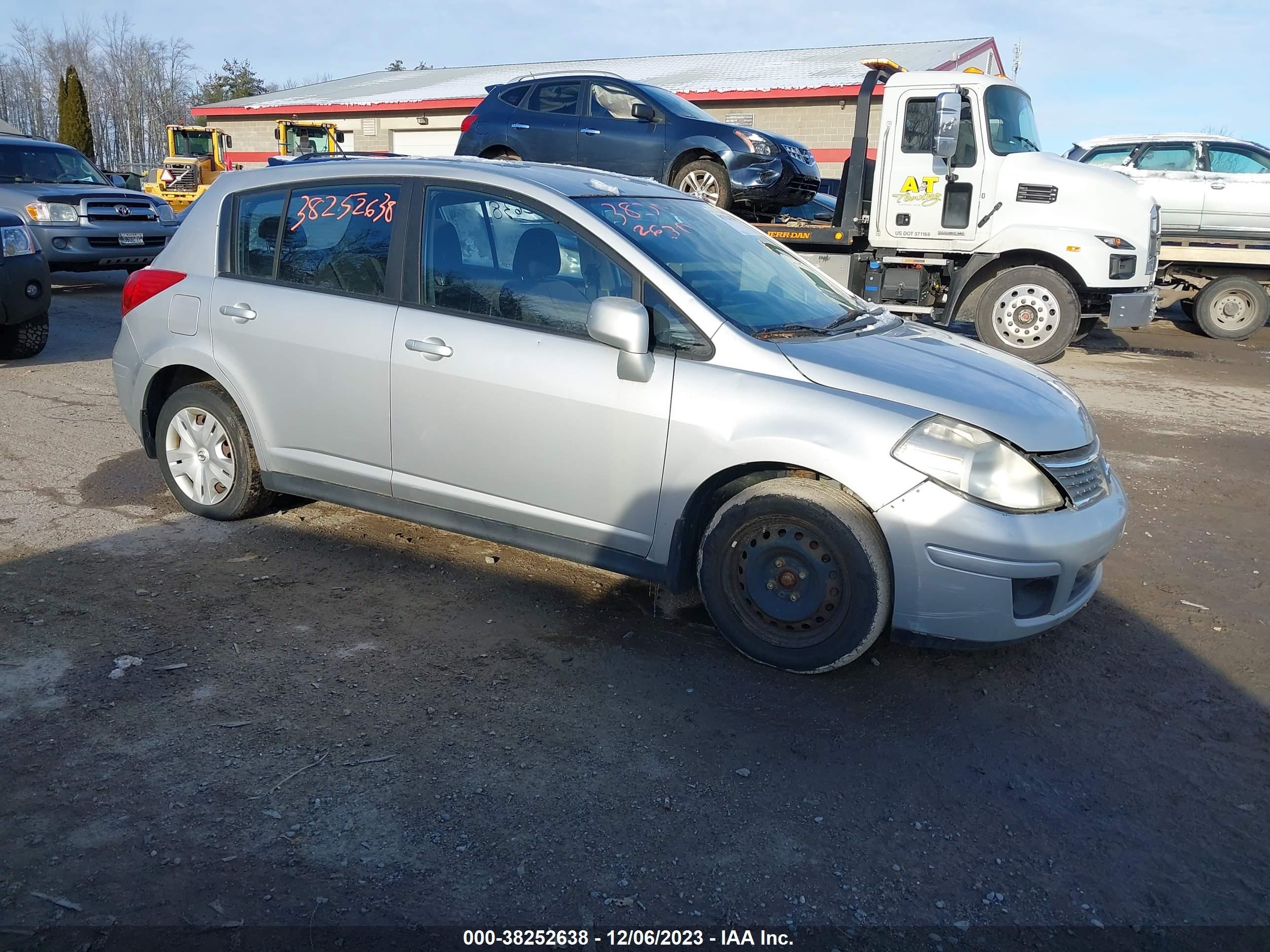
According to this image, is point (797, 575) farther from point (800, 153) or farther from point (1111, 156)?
point (1111, 156)

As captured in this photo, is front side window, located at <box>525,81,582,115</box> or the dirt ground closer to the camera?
the dirt ground

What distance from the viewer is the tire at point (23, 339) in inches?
364

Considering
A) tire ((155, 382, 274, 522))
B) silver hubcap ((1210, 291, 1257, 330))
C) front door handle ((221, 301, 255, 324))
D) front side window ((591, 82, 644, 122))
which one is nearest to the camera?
front door handle ((221, 301, 255, 324))

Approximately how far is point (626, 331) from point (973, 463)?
4.37 ft

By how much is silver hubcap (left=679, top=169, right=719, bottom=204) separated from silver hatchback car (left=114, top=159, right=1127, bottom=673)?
20.9ft

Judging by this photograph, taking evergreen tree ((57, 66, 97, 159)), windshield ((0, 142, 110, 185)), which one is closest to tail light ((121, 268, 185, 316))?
windshield ((0, 142, 110, 185))

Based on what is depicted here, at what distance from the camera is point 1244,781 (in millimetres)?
3234

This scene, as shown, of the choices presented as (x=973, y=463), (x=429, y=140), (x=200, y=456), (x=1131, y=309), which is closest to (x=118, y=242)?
(x=200, y=456)

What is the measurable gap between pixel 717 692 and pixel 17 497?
4.23m

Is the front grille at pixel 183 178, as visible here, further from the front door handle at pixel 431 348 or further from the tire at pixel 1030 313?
the front door handle at pixel 431 348

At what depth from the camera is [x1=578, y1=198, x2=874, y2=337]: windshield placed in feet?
13.4

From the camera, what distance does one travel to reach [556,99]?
1204 centimetres

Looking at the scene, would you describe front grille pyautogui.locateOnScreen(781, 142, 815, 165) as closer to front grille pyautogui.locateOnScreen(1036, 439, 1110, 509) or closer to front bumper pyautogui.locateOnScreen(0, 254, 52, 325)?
front bumper pyautogui.locateOnScreen(0, 254, 52, 325)

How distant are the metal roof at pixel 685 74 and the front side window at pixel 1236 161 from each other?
1215 cm
